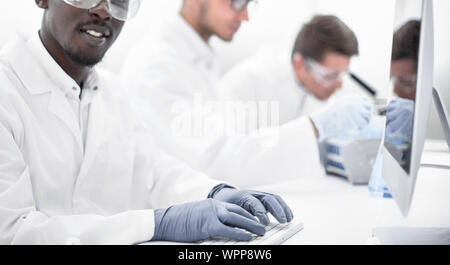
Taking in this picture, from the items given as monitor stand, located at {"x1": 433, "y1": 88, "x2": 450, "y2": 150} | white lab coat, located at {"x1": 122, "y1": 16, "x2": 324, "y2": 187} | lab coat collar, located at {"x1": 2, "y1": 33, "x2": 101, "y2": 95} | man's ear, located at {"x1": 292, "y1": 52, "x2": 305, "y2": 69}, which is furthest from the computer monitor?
man's ear, located at {"x1": 292, "y1": 52, "x2": 305, "y2": 69}

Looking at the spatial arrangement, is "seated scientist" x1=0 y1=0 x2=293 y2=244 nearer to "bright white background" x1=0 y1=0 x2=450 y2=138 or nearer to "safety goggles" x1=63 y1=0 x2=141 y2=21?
"safety goggles" x1=63 y1=0 x2=141 y2=21

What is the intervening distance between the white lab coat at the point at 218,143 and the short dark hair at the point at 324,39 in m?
0.61

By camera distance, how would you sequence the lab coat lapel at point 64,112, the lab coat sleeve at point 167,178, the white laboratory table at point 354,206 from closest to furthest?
the white laboratory table at point 354,206 → the lab coat lapel at point 64,112 → the lab coat sleeve at point 167,178

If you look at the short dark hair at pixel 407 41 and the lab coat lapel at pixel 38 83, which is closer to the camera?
the short dark hair at pixel 407 41

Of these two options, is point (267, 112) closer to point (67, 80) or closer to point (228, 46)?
point (228, 46)

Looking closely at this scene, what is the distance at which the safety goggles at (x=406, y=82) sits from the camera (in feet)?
2.71

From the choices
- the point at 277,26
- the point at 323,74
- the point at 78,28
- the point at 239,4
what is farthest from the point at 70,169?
the point at 277,26

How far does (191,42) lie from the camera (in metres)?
1.97

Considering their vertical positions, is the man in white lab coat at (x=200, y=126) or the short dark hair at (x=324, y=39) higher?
the short dark hair at (x=324, y=39)

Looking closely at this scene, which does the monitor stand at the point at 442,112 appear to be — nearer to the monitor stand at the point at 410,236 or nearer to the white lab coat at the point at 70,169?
the monitor stand at the point at 410,236

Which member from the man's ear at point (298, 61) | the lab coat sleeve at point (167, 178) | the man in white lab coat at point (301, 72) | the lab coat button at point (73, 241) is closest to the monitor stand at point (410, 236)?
the lab coat sleeve at point (167, 178)

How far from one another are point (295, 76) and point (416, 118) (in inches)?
67.1

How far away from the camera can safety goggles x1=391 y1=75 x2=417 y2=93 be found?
826 mm

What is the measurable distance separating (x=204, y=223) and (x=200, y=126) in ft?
2.56
